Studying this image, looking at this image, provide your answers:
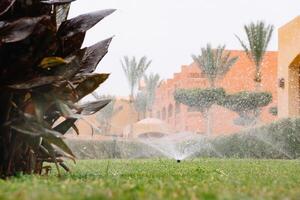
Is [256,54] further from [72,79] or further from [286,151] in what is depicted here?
[72,79]

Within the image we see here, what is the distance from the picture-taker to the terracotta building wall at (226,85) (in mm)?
28016

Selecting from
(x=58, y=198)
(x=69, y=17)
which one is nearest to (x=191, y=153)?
(x=69, y=17)

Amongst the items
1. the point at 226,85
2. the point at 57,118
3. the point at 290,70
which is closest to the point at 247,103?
the point at 226,85

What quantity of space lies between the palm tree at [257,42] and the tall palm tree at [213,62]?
2.86m

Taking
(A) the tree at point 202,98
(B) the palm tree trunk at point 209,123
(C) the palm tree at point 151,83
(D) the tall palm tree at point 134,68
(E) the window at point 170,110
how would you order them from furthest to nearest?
(C) the palm tree at point 151,83
(D) the tall palm tree at point 134,68
(E) the window at point 170,110
(B) the palm tree trunk at point 209,123
(A) the tree at point 202,98

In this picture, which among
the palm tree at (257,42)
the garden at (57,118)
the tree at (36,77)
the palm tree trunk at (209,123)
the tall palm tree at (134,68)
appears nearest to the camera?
the garden at (57,118)

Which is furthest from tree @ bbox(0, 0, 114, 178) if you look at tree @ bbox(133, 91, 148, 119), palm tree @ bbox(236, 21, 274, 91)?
tree @ bbox(133, 91, 148, 119)

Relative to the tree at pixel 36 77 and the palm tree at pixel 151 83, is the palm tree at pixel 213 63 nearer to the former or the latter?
the palm tree at pixel 151 83

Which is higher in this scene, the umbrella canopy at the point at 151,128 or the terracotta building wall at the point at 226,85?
the terracotta building wall at the point at 226,85

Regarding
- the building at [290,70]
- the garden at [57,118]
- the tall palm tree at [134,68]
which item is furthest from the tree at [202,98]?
the garden at [57,118]

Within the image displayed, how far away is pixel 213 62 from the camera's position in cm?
2956

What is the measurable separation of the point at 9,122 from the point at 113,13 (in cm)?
66

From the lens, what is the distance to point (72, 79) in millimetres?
2389

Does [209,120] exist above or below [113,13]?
below
